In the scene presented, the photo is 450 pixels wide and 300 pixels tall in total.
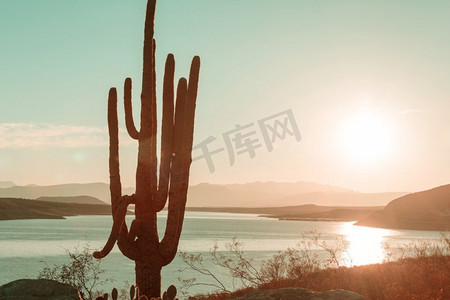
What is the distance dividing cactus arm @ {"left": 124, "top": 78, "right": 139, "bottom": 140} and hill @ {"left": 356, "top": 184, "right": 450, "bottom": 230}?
315ft

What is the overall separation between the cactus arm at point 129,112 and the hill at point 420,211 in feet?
315

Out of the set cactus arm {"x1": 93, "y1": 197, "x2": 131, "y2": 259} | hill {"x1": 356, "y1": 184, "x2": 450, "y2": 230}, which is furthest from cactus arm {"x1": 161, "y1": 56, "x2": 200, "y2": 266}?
hill {"x1": 356, "y1": 184, "x2": 450, "y2": 230}

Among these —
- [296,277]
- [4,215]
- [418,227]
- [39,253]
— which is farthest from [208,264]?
[4,215]

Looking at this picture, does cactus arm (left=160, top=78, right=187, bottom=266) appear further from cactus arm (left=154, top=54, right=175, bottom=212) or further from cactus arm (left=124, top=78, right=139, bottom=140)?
cactus arm (left=124, top=78, right=139, bottom=140)

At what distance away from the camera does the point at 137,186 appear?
11.4 meters

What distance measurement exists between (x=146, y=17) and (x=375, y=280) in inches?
395

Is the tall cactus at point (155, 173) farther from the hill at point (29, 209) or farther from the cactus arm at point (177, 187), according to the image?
the hill at point (29, 209)

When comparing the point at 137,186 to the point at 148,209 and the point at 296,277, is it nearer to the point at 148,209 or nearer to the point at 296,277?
the point at 148,209

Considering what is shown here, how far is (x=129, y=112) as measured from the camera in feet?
40.1

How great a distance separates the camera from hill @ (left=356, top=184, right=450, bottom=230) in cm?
10254

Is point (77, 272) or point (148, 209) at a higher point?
point (148, 209)

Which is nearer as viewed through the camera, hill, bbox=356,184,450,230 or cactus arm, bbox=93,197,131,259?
cactus arm, bbox=93,197,131,259

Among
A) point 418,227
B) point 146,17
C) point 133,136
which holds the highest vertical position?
point 146,17

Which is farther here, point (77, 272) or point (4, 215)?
point (4, 215)
